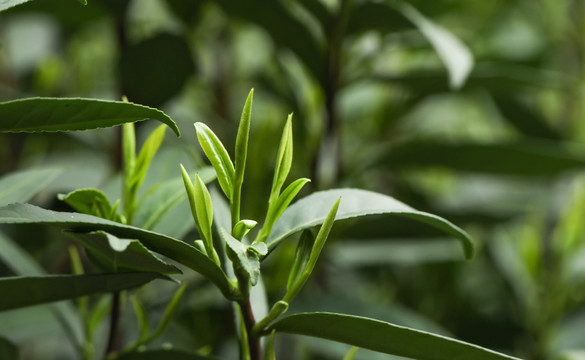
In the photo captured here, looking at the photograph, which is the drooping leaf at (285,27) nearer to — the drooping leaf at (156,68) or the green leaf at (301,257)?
the drooping leaf at (156,68)

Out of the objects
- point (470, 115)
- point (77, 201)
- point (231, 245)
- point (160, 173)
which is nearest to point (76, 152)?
point (160, 173)

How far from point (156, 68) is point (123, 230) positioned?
1.36ft

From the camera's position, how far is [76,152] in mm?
1048

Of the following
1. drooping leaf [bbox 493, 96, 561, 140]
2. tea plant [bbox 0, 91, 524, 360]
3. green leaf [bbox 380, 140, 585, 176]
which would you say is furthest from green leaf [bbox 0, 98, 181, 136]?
drooping leaf [bbox 493, 96, 561, 140]

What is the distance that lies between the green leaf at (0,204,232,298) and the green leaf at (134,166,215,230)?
0.23 ft

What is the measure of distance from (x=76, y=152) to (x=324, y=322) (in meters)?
0.79

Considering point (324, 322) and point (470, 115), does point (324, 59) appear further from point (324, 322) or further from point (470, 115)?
point (470, 115)

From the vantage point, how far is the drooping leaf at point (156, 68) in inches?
28.3

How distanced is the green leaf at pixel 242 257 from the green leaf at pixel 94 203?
96 mm

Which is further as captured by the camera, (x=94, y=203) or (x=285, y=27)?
(x=285, y=27)

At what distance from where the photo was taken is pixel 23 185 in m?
0.45

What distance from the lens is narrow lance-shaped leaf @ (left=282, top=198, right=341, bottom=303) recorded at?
1.17ft

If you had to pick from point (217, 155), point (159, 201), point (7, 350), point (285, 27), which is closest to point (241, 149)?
point (217, 155)

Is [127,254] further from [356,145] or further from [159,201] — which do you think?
[356,145]
